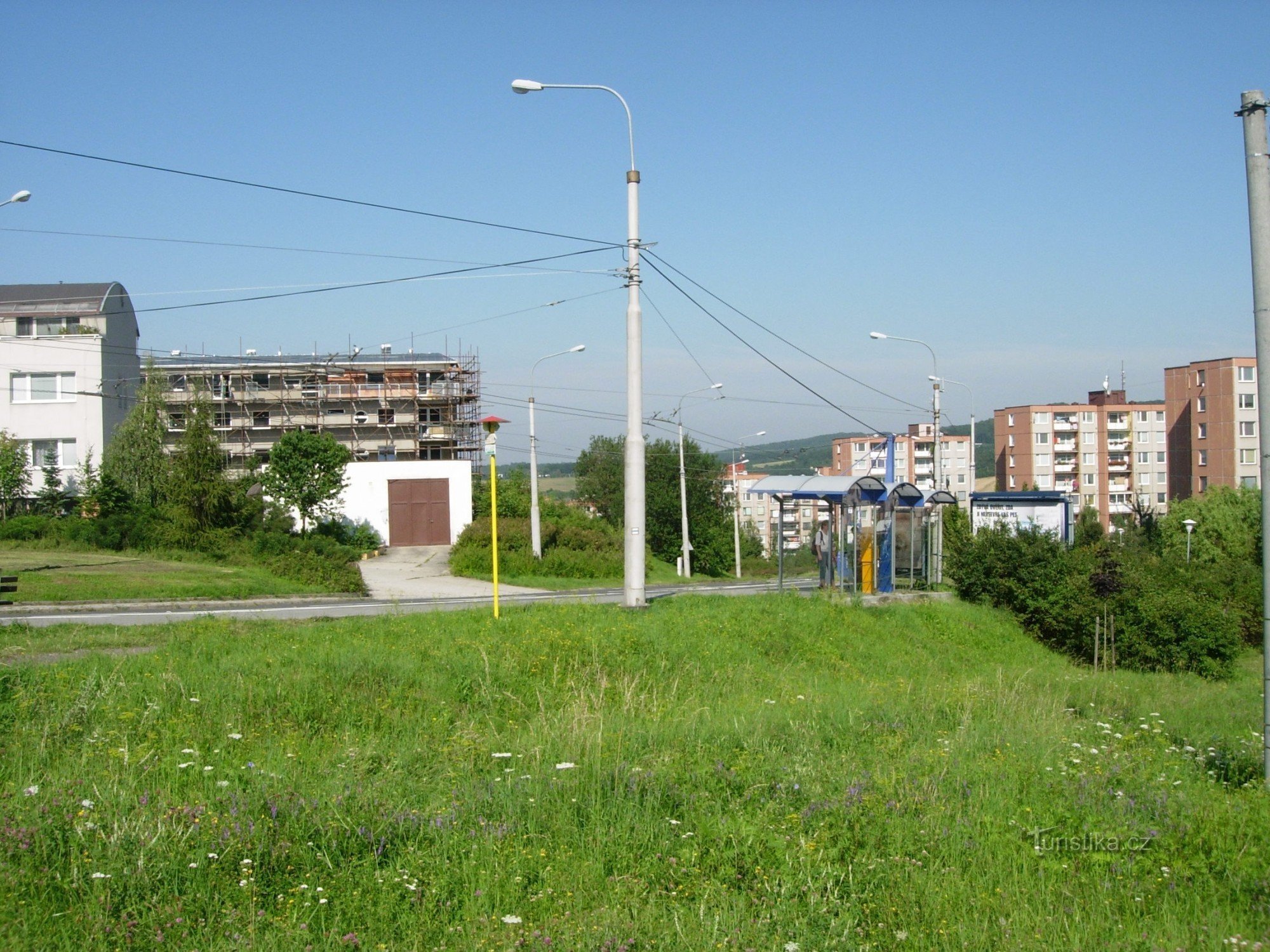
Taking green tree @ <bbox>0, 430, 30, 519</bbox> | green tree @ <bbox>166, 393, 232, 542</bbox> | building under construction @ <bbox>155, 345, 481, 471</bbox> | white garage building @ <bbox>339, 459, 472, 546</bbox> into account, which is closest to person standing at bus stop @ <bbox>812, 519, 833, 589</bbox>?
green tree @ <bbox>166, 393, 232, 542</bbox>

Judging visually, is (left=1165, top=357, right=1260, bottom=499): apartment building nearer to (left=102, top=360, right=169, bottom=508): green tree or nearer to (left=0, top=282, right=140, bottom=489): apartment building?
(left=102, top=360, right=169, bottom=508): green tree

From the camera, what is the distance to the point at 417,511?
4469cm

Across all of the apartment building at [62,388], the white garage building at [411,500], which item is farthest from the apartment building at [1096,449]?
the apartment building at [62,388]

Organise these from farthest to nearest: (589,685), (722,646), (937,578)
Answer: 1. (937,578)
2. (722,646)
3. (589,685)

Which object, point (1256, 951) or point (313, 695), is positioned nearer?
point (1256, 951)

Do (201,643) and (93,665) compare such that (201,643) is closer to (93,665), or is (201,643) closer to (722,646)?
(93,665)

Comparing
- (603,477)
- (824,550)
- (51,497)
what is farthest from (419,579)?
(603,477)

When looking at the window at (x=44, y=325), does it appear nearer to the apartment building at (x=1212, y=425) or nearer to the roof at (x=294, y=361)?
the roof at (x=294, y=361)

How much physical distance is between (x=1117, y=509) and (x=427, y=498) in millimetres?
86183

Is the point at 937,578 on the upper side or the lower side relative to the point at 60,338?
lower

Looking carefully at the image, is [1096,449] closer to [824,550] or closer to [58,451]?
[824,550]

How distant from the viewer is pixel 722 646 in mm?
14891

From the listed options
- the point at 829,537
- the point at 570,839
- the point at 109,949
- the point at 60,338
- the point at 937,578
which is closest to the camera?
the point at 109,949

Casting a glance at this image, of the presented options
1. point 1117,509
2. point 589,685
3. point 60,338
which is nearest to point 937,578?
point 589,685
